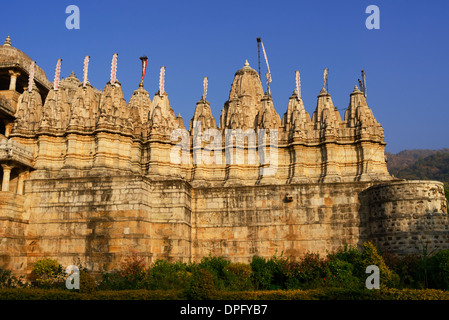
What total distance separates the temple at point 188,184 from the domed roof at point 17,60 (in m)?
0.12

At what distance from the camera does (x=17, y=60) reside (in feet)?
110

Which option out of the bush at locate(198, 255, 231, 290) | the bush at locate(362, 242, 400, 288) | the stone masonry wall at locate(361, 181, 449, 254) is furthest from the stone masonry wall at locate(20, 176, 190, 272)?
the stone masonry wall at locate(361, 181, 449, 254)

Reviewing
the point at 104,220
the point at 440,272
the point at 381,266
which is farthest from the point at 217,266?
the point at 440,272

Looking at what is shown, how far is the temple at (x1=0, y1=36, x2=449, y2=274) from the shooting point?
79.8ft

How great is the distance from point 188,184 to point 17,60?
707 inches

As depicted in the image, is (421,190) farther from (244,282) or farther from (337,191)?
(244,282)

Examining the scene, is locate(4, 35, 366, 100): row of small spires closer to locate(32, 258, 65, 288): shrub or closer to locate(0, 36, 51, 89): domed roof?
locate(0, 36, 51, 89): domed roof

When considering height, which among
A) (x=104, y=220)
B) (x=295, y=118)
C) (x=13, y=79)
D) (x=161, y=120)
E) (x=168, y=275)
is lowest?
(x=168, y=275)

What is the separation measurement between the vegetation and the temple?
4.42 ft

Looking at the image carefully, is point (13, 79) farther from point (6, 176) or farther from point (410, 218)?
point (410, 218)

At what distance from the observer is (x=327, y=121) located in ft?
108

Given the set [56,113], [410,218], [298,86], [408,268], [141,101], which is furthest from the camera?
[141,101]

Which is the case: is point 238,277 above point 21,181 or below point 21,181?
below

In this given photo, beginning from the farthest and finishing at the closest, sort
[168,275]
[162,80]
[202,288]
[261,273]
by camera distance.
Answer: [162,80] → [261,273] → [168,275] → [202,288]
